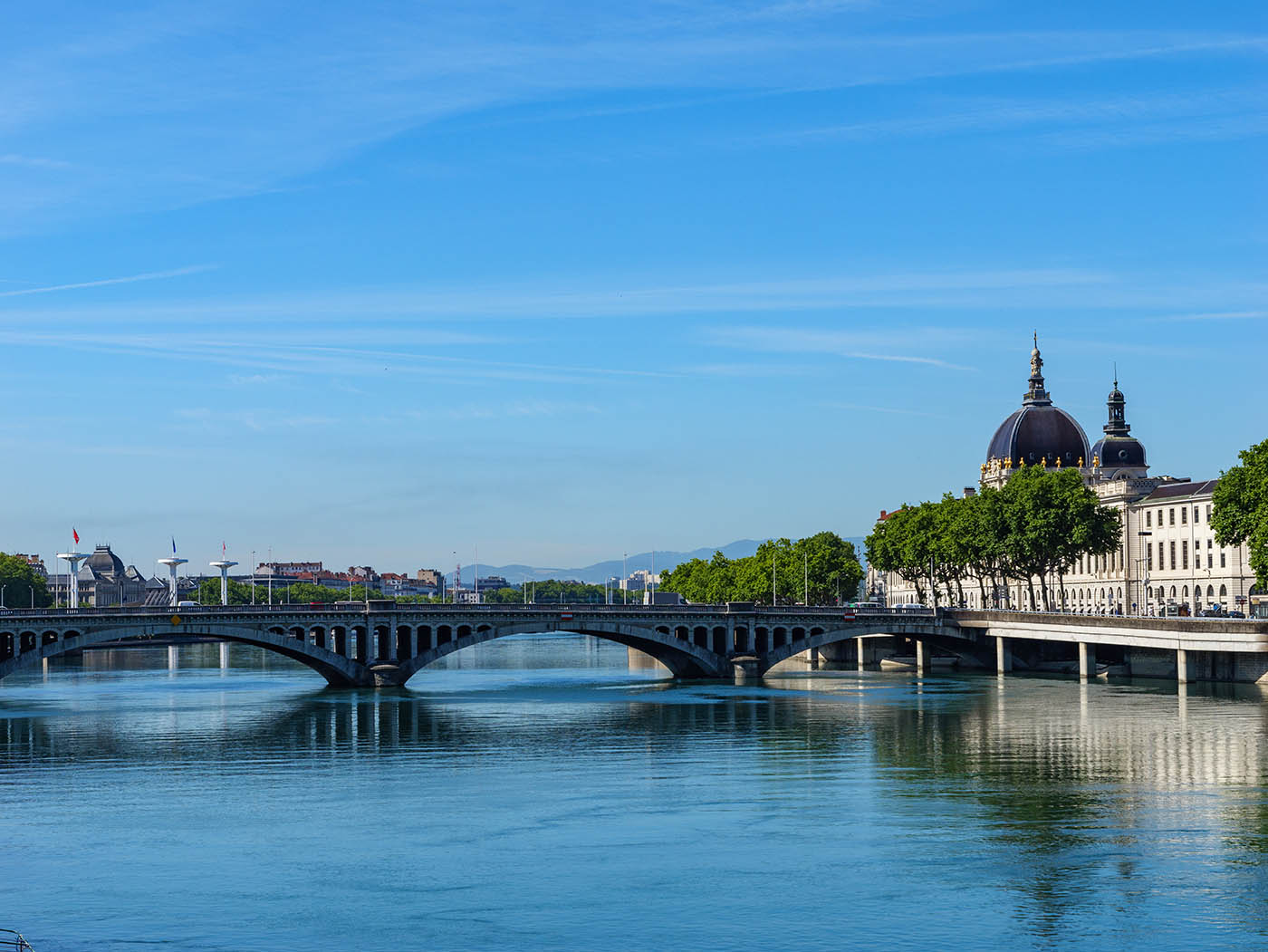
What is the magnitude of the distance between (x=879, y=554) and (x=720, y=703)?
81861 mm

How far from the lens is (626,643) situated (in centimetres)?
13238

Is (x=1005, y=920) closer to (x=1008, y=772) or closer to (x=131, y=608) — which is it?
(x=1008, y=772)

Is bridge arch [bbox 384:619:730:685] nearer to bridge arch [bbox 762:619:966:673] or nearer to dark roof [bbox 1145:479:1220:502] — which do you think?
bridge arch [bbox 762:619:966:673]

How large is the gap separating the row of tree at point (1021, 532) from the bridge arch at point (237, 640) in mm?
69251

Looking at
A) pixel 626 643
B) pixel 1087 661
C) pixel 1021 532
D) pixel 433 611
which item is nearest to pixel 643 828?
pixel 433 611

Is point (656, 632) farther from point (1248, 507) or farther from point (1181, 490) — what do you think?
point (1181, 490)

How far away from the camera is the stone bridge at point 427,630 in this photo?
372 ft

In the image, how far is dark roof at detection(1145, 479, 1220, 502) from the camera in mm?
183625

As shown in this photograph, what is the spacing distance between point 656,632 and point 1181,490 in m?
82.9

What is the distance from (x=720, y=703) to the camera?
111m

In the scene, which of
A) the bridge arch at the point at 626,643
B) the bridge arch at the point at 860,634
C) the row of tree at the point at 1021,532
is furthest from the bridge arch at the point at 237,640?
the row of tree at the point at 1021,532

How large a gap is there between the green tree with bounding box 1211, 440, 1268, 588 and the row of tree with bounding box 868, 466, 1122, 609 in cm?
3041

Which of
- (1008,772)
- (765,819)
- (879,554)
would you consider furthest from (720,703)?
(879,554)

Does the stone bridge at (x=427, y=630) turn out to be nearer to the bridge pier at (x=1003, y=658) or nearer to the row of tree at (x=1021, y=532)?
the bridge pier at (x=1003, y=658)
